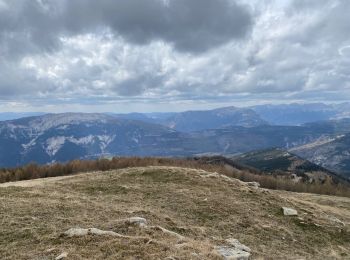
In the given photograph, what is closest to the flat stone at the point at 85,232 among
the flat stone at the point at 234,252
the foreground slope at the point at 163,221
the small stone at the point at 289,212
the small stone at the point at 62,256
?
the foreground slope at the point at 163,221

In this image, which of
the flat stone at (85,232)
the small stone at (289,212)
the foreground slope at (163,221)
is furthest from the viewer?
the small stone at (289,212)

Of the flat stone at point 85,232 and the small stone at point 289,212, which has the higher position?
the flat stone at point 85,232

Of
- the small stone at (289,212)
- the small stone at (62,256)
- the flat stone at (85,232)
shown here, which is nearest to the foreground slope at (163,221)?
the small stone at (62,256)

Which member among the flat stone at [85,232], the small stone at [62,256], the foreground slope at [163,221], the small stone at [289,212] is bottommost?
the small stone at [289,212]

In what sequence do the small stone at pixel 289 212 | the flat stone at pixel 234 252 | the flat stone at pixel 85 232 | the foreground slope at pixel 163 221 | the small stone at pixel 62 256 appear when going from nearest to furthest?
the small stone at pixel 62 256 → the foreground slope at pixel 163 221 → the flat stone at pixel 234 252 → the flat stone at pixel 85 232 → the small stone at pixel 289 212

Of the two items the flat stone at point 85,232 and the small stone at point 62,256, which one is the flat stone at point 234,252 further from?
the small stone at point 62,256

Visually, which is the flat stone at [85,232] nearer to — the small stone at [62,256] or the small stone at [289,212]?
the small stone at [62,256]

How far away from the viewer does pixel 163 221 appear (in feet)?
95.0

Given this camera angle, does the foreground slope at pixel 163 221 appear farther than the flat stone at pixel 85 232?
No

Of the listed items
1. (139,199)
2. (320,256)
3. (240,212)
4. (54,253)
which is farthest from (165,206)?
(54,253)

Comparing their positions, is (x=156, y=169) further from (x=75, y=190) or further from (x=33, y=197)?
(x=33, y=197)

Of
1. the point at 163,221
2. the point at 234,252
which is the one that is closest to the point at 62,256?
the point at 234,252

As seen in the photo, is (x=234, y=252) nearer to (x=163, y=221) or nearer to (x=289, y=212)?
(x=163, y=221)

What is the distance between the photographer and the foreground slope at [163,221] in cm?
2002
